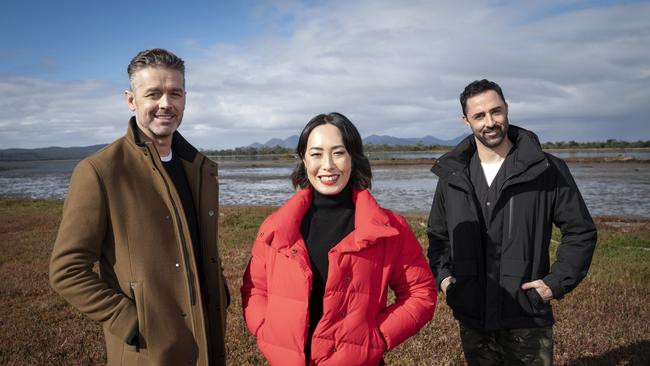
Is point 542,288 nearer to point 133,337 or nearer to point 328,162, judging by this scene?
point 328,162

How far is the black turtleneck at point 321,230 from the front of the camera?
2908 mm

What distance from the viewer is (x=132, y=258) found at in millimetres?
2699

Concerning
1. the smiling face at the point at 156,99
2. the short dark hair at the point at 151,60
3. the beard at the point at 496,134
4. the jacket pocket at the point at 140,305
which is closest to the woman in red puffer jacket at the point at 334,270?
the jacket pocket at the point at 140,305

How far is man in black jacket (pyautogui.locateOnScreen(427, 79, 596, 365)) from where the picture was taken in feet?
12.0

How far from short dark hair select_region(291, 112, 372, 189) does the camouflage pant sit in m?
1.97

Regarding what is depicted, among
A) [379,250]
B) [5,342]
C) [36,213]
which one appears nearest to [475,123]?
[379,250]

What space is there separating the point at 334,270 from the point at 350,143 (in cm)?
85

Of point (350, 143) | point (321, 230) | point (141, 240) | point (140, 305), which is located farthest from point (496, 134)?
point (140, 305)

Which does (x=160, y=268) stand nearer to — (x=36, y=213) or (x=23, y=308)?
(x=23, y=308)

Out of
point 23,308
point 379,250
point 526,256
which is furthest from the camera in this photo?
point 23,308

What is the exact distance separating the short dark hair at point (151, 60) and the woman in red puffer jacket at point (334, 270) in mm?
1000

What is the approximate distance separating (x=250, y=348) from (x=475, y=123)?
14.9 feet

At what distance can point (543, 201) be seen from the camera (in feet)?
12.3

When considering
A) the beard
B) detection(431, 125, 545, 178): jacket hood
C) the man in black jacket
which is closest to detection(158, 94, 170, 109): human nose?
detection(431, 125, 545, 178): jacket hood
